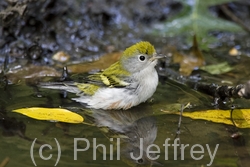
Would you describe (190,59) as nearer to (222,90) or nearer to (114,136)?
(222,90)

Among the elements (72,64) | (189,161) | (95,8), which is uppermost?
(95,8)

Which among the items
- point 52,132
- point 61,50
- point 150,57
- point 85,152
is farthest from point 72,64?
point 85,152

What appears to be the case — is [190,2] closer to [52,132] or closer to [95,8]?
[95,8]

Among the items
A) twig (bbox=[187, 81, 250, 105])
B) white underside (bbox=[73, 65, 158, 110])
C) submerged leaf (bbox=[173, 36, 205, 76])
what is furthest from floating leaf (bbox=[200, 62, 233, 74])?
white underside (bbox=[73, 65, 158, 110])

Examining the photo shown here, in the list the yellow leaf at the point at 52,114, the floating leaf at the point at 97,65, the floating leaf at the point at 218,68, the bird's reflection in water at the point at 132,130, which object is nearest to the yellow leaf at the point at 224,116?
the bird's reflection in water at the point at 132,130

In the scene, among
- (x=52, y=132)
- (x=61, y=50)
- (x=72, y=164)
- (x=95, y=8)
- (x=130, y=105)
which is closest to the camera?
(x=72, y=164)

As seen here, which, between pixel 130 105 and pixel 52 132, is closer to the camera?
pixel 52 132

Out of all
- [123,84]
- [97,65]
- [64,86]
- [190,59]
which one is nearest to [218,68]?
[190,59]

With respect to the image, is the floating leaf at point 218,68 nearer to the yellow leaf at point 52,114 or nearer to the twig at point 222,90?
the twig at point 222,90
